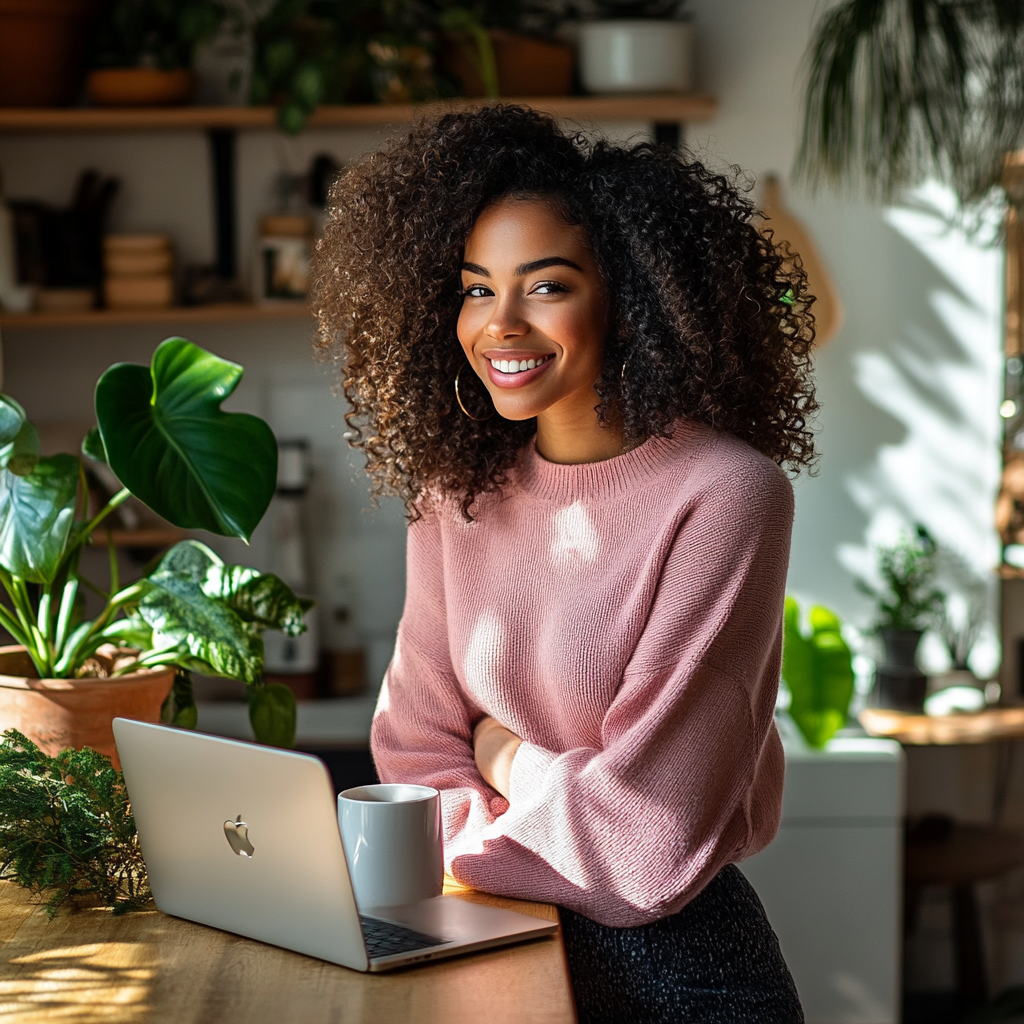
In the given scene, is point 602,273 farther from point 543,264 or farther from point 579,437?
point 579,437

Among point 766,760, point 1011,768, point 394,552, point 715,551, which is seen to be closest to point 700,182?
point 715,551

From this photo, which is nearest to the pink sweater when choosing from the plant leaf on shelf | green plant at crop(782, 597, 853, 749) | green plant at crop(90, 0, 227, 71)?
the plant leaf on shelf

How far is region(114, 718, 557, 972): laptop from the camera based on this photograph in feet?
2.93

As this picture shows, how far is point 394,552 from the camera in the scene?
3213 mm

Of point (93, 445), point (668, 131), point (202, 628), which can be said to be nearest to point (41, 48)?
point (668, 131)

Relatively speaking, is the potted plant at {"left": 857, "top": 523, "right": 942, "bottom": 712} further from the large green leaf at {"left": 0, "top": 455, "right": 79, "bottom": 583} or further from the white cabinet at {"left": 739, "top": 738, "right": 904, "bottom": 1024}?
the large green leaf at {"left": 0, "top": 455, "right": 79, "bottom": 583}

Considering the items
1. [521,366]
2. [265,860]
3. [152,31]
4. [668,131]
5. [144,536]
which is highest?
[152,31]

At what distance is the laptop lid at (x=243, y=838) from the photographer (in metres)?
0.89

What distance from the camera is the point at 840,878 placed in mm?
2615

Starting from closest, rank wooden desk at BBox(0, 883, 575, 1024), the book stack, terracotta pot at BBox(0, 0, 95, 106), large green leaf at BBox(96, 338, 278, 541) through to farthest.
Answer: wooden desk at BBox(0, 883, 575, 1024) < large green leaf at BBox(96, 338, 278, 541) < terracotta pot at BBox(0, 0, 95, 106) < the book stack

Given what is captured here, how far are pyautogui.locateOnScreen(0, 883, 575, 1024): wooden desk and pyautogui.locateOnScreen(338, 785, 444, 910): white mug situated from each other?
0.09 meters

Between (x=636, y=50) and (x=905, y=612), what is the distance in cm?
138

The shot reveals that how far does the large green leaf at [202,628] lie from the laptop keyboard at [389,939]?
371mm

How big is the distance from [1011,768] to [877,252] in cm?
125
